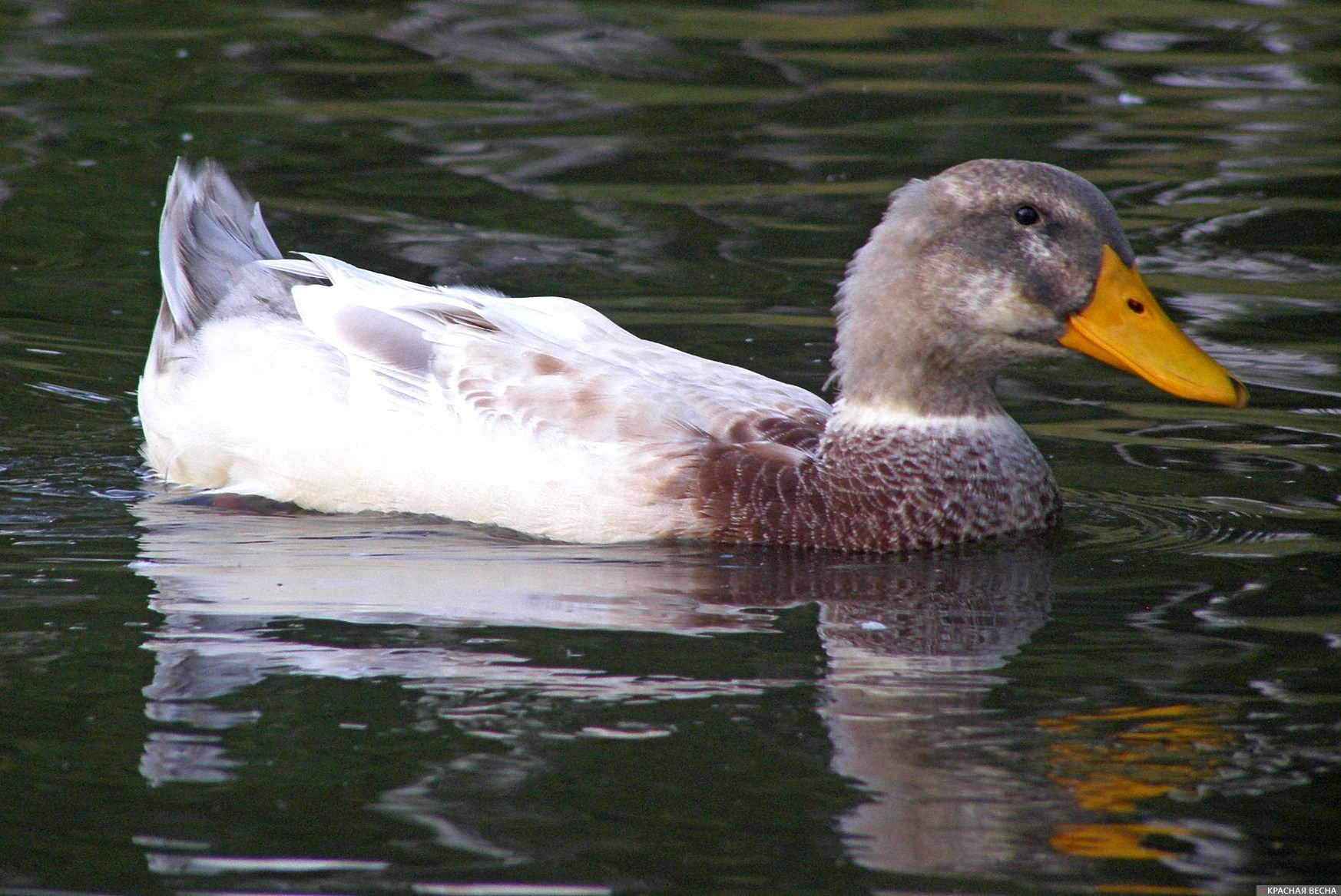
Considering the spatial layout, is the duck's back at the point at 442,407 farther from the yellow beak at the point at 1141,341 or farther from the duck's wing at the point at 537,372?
the yellow beak at the point at 1141,341

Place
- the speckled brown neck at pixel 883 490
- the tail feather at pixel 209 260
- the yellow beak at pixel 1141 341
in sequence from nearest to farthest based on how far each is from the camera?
the yellow beak at pixel 1141 341 < the speckled brown neck at pixel 883 490 < the tail feather at pixel 209 260

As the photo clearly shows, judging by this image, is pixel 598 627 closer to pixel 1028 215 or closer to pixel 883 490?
pixel 883 490

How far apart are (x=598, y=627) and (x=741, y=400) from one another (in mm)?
1285

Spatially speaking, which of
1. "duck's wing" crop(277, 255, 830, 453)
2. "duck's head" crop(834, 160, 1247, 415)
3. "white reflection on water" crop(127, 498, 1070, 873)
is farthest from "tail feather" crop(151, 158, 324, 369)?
"duck's head" crop(834, 160, 1247, 415)

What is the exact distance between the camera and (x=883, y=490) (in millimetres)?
6047

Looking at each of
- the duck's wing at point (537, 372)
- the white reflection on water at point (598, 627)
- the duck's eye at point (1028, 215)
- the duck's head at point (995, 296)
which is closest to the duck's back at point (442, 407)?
the duck's wing at point (537, 372)

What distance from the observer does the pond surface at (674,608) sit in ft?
13.0

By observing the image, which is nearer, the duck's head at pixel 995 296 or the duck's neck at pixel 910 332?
the duck's head at pixel 995 296

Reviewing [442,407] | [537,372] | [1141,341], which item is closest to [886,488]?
[1141,341]

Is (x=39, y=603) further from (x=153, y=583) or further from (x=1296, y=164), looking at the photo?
(x=1296, y=164)

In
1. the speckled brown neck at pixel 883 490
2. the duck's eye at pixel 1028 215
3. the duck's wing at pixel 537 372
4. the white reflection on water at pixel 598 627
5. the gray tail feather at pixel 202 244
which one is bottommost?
the white reflection on water at pixel 598 627

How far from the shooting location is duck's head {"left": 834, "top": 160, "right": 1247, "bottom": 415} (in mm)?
5855

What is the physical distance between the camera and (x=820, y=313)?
28.8 ft

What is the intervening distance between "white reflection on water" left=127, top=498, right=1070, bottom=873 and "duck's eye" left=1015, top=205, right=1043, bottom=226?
97 cm
